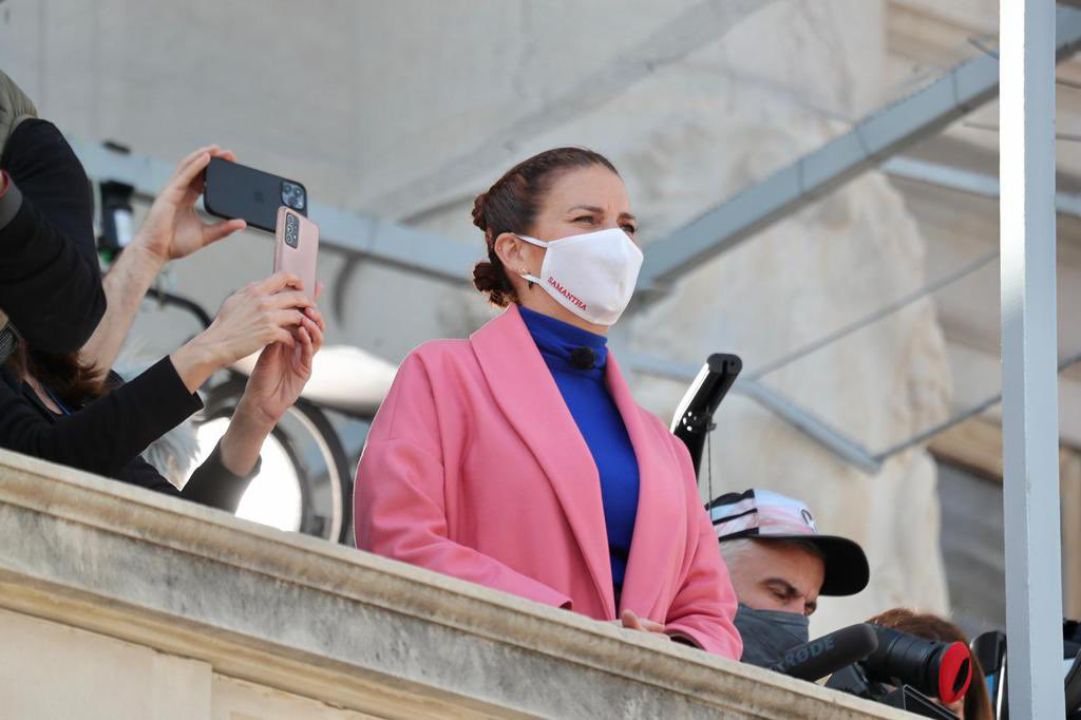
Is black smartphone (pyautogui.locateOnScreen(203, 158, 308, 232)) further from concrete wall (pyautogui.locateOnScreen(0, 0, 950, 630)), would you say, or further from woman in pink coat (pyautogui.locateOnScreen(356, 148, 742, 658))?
concrete wall (pyautogui.locateOnScreen(0, 0, 950, 630))

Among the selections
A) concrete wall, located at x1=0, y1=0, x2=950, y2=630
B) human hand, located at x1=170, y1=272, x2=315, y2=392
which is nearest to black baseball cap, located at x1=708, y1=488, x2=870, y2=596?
human hand, located at x1=170, y1=272, x2=315, y2=392

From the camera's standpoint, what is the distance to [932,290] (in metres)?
9.88

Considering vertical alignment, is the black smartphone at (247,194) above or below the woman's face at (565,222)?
below

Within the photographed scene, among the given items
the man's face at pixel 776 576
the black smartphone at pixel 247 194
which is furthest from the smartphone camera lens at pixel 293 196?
the man's face at pixel 776 576

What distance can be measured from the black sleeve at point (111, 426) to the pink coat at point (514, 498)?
340mm

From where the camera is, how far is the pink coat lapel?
3.78 metres

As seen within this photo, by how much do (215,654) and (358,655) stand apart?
0.58 feet

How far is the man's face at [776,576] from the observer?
15.6 ft

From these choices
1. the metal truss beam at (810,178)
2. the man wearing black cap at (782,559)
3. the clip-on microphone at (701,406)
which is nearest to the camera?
the man wearing black cap at (782,559)

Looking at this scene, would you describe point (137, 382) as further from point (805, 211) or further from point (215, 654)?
point (805, 211)

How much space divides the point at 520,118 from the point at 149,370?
5.38m

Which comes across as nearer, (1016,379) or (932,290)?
(1016,379)

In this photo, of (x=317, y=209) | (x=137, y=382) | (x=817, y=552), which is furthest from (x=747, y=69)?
(x=137, y=382)

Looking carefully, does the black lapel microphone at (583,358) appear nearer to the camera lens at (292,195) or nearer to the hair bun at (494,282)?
the hair bun at (494,282)
